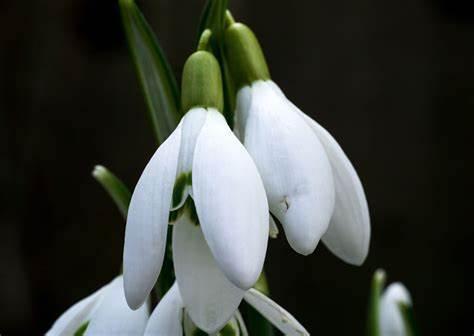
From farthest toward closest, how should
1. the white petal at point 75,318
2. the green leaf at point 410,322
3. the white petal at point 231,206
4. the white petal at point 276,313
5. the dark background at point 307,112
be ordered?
1. the dark background at point 307,112
2. the green leaf at point 410,322
3. the white petal at point 75,318
4. the white petal at point 276,313
5. the white petal at point 231,206

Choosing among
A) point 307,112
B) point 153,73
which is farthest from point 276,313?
point 307,112

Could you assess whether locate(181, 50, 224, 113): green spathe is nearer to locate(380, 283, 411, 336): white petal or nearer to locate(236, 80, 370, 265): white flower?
locate(236, 80, 370, 265): white flower

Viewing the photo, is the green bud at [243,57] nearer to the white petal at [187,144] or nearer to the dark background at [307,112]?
the white petal at [187,144]

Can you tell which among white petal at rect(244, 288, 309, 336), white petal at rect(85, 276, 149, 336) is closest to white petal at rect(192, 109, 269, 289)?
white petal at rect(244, 288, 309, 336)

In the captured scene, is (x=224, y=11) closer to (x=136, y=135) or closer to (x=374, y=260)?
(x=136, y=135)

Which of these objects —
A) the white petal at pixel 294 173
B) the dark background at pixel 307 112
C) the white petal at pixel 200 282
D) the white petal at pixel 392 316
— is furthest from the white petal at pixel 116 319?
the dark background at pixel 307 112

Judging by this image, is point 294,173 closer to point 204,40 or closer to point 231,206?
point 231,206
